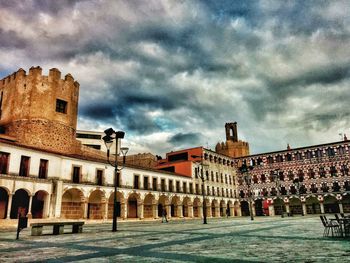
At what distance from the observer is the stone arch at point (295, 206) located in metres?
52.6

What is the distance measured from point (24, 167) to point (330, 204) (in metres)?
49.0

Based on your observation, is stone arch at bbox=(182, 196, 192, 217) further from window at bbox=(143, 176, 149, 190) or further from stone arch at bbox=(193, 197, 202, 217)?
window at bbox=(143, 176, 149, 190)

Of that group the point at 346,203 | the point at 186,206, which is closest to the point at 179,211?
the point at 186,206

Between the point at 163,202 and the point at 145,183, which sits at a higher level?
the point at 145,183

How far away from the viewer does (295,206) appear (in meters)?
53.1

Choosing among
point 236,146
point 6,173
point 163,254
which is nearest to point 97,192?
point 6,173

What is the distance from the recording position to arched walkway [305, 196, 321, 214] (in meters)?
51.2

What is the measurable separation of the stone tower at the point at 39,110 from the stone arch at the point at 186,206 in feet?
62.8

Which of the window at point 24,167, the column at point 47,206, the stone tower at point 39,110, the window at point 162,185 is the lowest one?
the column at point 47,206

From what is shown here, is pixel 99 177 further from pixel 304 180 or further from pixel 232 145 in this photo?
pixel 232 145

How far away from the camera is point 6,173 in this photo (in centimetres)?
2398

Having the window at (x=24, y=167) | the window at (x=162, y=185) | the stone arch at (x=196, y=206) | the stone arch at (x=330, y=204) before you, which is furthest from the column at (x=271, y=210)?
the window at (x=24, y=167)

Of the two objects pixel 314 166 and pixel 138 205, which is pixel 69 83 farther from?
pixel 314 166

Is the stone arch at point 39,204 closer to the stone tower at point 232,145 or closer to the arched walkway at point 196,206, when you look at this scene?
the arched walkway at point 196,206
